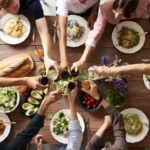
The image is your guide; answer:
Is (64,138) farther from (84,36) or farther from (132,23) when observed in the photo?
(132,23)

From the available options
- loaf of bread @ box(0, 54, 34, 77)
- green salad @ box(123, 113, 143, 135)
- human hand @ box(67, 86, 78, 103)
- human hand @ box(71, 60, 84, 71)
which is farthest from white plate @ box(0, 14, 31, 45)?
green salad @ box(123, 113, 143, 135)

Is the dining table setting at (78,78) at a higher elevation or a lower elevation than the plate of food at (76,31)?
lower

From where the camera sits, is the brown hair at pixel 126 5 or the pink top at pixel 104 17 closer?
the brown hair at pixel 126 5

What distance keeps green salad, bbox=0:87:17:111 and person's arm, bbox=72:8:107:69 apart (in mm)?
467

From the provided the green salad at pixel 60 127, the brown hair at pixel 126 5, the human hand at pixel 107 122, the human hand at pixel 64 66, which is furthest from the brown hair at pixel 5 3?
the human hand at pixel 107 122

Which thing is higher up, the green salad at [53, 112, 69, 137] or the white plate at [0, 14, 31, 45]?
the white plate at [0, 14, 31, 45]

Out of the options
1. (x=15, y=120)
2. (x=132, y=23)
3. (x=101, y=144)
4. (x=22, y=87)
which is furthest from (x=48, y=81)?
(x=132, y=23)

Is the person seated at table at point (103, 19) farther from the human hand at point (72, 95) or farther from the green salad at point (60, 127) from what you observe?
the green salad at point (60, 127)

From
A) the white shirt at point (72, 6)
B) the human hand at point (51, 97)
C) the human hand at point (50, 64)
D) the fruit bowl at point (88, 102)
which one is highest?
the white shirt at point (72, 6)

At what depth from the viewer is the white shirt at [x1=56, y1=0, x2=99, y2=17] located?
2.37 metres

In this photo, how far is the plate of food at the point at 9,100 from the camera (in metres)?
2.35

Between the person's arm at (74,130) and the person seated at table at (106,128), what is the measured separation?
0.11 metres

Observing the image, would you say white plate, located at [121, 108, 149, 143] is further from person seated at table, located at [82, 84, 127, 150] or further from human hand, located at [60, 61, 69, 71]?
human hand, located at [60, 61, 69, 71]

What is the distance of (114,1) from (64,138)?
93cm
